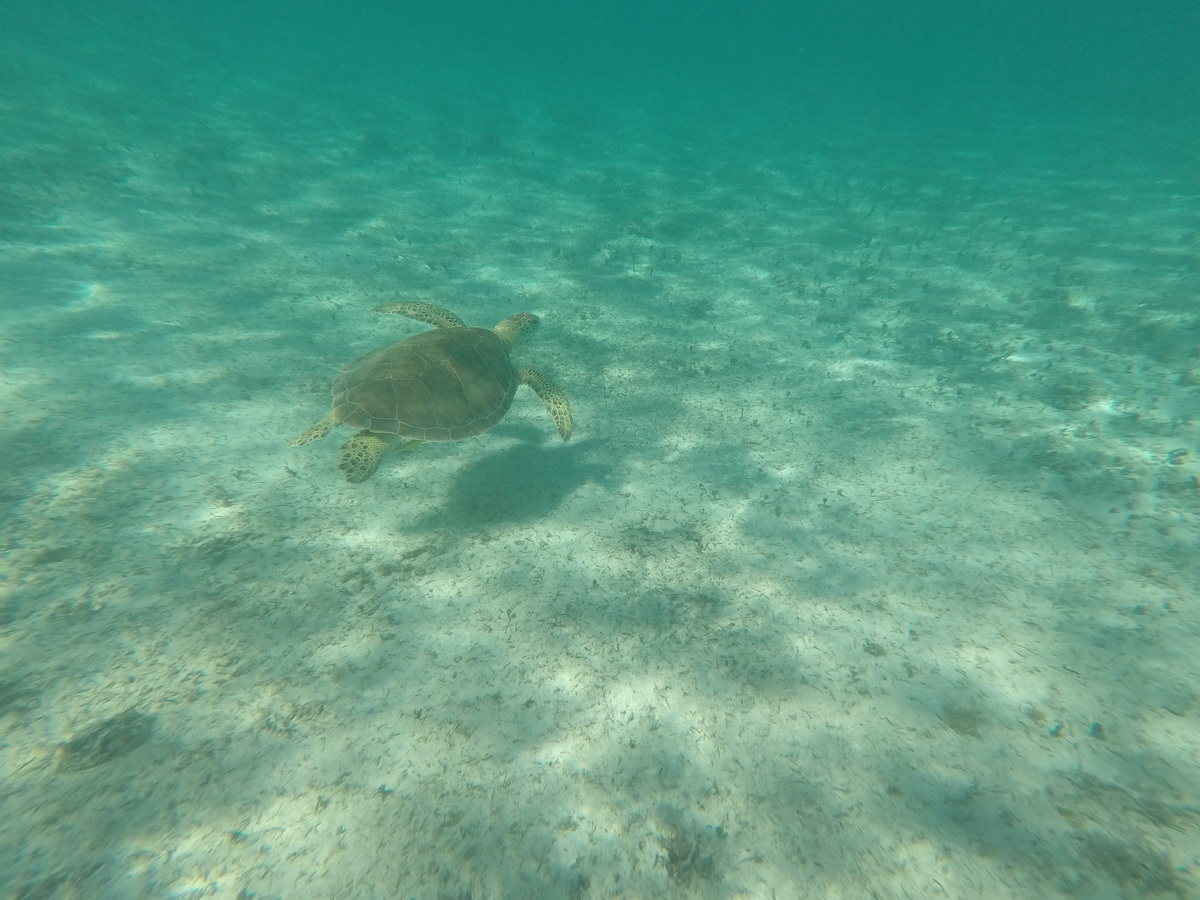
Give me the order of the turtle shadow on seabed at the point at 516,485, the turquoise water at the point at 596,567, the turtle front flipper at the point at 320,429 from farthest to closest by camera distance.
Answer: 1. the turtle shadow on seabed at the point at 516,485
2. the turtle front flipper at the point at 320,429
3. the turquoise water at the point at 596,567

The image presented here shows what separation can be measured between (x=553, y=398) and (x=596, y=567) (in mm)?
2017

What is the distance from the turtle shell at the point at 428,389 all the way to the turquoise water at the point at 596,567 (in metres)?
0.80

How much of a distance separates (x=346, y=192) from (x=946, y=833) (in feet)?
53.4

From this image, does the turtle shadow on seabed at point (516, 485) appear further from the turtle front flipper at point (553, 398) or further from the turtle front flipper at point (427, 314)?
the turtle front flipper at point (427, 314)

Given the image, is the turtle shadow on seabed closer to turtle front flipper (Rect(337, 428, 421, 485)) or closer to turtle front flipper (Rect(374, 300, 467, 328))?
turtle front flipper (Rect(337, 428, 421, 485))

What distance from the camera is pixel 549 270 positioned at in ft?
33.0

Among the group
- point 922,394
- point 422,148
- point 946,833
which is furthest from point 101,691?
point 422,148

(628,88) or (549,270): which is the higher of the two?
(628,88)

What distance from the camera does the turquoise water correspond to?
8.92 feet

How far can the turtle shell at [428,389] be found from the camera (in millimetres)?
4504

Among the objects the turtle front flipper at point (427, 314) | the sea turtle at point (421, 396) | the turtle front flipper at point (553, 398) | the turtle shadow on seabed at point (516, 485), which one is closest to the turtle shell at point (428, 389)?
the sea turtle at point (421, 396)

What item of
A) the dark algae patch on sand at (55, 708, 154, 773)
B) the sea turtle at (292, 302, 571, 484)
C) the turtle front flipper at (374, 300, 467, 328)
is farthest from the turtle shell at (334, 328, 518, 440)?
the dark algae patch on sand at (55, 708, 154, 773)

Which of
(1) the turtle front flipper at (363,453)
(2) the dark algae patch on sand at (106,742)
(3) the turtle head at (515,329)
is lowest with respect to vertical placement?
(2) the dark algae patch on sand at (106,742)

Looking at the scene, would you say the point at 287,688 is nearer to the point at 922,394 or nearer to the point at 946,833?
the point at 946,833
